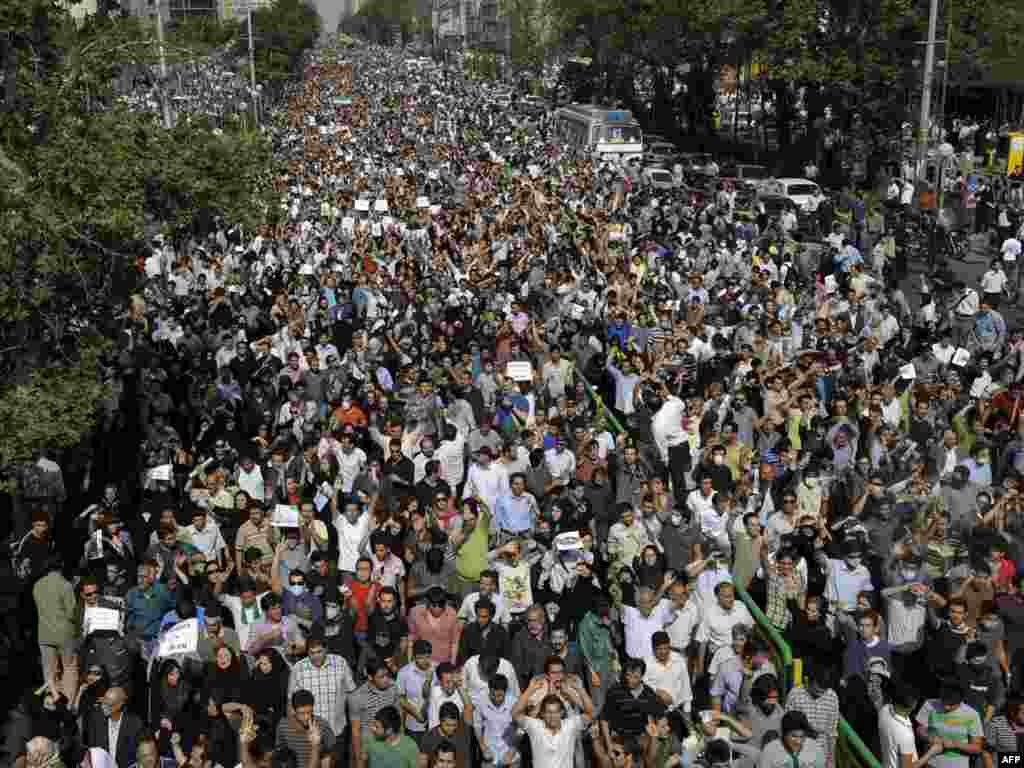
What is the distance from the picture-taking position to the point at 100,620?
8992 mm

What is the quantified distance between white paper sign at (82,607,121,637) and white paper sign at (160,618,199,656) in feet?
2.29

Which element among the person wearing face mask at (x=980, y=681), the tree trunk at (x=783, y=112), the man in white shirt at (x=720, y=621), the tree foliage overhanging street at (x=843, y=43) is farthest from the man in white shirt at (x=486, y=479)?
the tree trunk at (x=783, y=112)

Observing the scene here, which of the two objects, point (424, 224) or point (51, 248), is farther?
point (424, 224)

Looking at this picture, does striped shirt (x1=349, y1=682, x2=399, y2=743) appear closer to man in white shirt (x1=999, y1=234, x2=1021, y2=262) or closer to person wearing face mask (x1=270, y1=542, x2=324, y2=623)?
person wearing face mask (x1=270, y1=542, x2=324, y2=623)

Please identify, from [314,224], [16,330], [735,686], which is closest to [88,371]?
[16,330]

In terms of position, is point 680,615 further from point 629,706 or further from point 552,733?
point 552,733

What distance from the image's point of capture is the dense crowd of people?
7934 millimetres

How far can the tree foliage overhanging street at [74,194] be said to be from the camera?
10.6m

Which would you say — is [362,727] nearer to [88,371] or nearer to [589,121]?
[88,371]

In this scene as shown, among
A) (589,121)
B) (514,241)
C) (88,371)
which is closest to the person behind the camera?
(88,371)

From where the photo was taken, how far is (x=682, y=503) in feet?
41.0

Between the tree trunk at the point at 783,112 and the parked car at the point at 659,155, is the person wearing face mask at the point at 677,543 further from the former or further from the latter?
the tree trunk at the point at 783,112

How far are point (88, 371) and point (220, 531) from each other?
2040 mm

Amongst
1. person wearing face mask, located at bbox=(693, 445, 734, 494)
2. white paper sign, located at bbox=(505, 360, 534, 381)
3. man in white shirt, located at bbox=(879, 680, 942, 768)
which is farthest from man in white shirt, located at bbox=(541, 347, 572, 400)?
man in white shirt, located at bbox=(879, 680, 942, 768)
